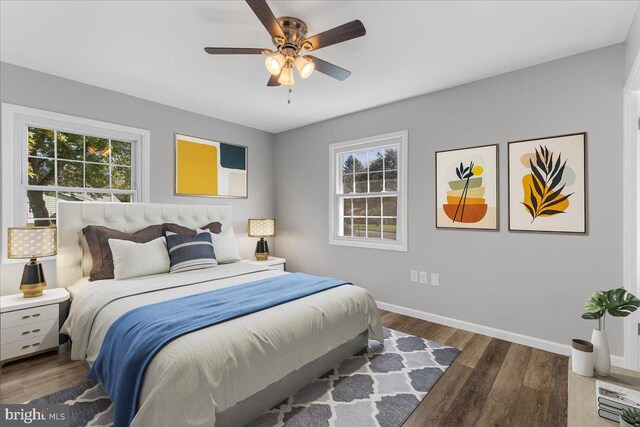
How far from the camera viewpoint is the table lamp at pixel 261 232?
450cm

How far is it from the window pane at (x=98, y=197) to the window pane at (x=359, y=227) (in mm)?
3038

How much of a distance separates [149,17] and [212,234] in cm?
221

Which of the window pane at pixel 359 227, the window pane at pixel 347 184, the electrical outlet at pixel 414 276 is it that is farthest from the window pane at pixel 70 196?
the electrical outlet at pixel 414 276

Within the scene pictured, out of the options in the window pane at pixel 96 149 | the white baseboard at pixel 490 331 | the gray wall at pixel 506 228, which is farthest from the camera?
the window pane at pixel 96 149

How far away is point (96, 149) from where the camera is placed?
11.0 feet

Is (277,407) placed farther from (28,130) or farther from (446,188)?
(28,130)

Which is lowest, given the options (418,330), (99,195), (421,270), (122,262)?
(418,330)

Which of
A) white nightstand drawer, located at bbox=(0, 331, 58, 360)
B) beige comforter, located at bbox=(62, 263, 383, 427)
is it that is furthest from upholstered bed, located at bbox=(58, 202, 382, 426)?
white nightstand drawer, located at bbox=(0, 331, 58, 360)

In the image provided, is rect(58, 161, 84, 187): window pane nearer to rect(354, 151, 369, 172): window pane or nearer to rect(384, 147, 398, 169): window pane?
rect(354, 151, 369, 172): window pane

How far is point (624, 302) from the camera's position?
4.63ft

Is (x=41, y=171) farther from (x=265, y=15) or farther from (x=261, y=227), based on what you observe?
(x=265, y=15)

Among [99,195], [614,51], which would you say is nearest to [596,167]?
[614,51]

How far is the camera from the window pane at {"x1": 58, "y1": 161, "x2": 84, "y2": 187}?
3.12 metres

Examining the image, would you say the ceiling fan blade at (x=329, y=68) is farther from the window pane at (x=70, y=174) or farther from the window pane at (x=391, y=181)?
the window pane at (x=70, y=174)
